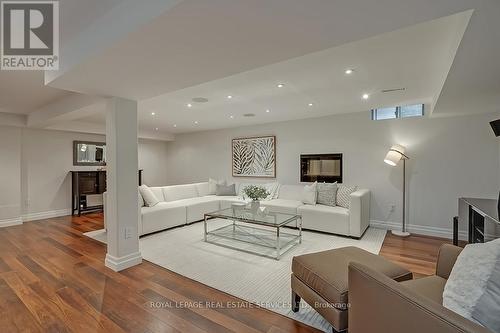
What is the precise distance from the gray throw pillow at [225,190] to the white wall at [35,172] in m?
3.38

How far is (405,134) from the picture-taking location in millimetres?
4316

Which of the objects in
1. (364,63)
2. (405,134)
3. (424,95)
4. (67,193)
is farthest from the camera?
(67,193)

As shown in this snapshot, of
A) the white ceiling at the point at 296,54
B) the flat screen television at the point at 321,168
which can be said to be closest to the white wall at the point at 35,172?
the white ceiling at the point at 296,54

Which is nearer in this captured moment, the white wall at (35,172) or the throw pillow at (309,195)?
the throw pillow at (309,195)

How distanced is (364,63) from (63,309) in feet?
11.8

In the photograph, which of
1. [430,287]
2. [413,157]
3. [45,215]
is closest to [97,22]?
[430,287]

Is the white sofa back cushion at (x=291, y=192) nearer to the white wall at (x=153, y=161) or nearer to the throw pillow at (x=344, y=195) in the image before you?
the throw pillow at (x=344, y=195)

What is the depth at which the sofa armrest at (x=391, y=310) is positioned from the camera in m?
0.89

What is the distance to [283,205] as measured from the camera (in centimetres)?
466

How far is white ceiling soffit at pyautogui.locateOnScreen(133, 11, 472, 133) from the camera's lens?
6.54 feet

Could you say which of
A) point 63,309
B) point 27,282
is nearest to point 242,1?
point 63,309

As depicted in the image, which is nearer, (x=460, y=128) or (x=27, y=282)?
(x=27, y=282)

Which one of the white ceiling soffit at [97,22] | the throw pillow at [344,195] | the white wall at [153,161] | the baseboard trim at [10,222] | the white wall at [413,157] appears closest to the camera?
the white ceiling soffit at [97,22]

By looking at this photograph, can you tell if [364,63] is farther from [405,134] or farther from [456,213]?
[456,213]
